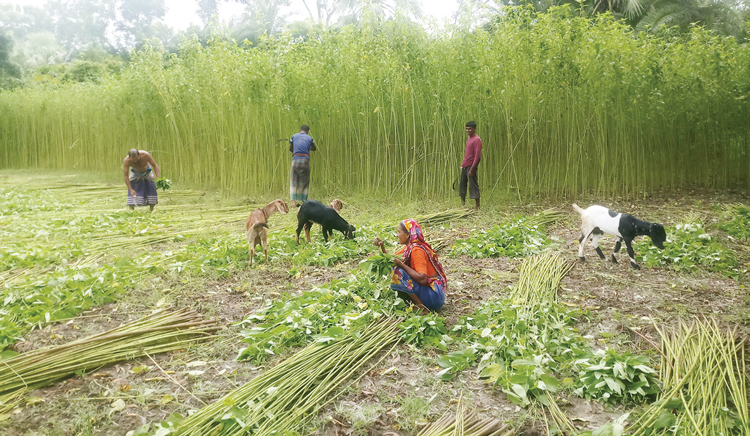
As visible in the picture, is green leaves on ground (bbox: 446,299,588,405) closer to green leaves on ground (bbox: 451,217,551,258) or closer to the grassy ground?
the grassy ground

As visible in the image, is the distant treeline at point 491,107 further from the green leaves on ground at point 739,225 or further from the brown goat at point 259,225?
the brown goat at point 259,225

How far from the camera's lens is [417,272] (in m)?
3.35

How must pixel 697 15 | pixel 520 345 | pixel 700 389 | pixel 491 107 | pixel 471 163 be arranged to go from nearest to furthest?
pixel 700 389 → pixel 520 345 → pixel 471 163 → pixel 491 107 → pixel 697 15

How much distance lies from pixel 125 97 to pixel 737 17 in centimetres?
1759

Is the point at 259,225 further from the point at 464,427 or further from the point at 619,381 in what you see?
the point at 619,381

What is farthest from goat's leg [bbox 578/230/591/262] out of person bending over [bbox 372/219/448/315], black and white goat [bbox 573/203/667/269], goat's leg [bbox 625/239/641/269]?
person bending over [bbox 372/219/448/315]

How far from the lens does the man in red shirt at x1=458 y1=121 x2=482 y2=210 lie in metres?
7.41

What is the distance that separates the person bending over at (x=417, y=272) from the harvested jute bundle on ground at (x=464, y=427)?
1.18 meters

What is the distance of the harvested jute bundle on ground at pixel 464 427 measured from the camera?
2150 millimetres

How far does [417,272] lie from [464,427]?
4.25ft

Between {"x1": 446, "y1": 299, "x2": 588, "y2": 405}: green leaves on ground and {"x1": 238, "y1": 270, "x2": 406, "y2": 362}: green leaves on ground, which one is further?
{"x1": 238, "y1": 270, "x2": 406, "y2": 362}: green leaves on ground

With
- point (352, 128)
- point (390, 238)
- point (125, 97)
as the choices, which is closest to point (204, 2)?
point (125, 97)

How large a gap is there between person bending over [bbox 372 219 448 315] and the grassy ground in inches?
9.3

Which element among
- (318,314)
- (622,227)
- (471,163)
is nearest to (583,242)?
(622,227)
